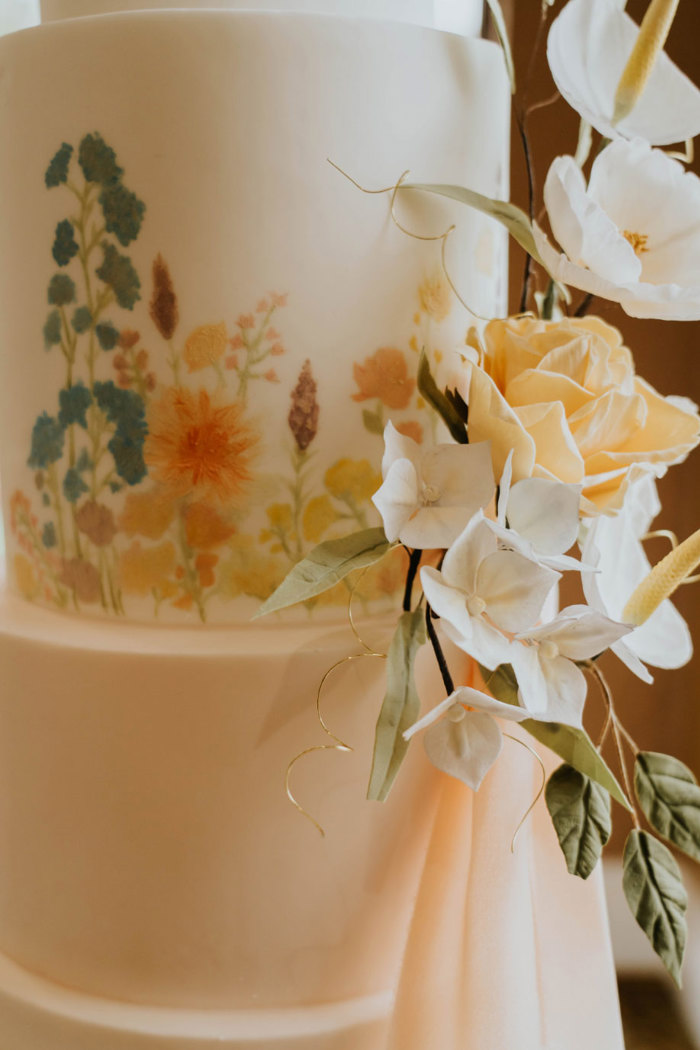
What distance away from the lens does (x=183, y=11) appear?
23.9 inches

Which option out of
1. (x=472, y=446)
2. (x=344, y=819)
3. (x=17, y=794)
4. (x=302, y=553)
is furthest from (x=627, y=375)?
(x=17, y=794)

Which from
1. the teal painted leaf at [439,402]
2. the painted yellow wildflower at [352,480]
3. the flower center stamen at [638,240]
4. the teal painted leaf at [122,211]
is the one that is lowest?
the painted yellow wildflower at [352,480]

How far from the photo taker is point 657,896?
624mm

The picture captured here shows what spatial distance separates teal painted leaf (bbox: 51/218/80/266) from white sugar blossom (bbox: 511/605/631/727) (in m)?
0.36

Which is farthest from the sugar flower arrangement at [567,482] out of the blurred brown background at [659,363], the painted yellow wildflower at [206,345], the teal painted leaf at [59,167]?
the blurred brown background at [659,363]

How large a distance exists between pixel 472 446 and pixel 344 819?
259 mm

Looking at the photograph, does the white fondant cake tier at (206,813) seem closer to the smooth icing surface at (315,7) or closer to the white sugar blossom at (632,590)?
the white sugar blossom at (632,590)

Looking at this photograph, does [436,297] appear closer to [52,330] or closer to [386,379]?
[386,379]

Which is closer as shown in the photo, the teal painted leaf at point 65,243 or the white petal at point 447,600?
the white petal at point 447,600

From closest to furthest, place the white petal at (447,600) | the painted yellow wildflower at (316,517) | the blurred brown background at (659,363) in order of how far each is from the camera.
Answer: the white petal at (447,600), the painted yellow wildflower at (316,517), the blurred brown background at (659,363)

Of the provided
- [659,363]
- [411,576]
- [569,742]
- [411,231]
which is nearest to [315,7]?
[411,231]

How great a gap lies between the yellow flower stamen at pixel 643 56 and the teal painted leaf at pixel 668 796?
1.31 ft

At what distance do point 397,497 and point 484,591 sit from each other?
7 cm

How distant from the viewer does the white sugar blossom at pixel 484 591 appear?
0.54m
